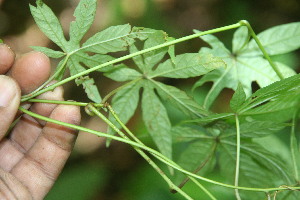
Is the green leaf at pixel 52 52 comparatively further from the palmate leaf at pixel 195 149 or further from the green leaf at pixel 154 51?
the palmate leaf at pixel 195 149

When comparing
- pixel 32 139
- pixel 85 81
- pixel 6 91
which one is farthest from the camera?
pixel 32 139

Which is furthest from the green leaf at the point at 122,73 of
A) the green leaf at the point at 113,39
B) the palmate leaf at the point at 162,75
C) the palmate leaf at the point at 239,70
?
the palmate leaf at the point at 239,70

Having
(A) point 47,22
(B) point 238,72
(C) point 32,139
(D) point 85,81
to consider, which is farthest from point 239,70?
(C) point 32,139

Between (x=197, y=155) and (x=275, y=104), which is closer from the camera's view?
(x=275, y=104)

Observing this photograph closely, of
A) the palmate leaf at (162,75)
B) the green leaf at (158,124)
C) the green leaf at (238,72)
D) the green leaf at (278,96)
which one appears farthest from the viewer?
the green leaf at (238,72)

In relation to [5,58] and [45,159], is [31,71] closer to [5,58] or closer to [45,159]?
[5,58]

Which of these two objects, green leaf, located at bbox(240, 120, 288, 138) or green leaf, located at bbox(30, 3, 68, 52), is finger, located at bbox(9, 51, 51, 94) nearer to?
green leaf, located at bbox(30, 3, 68, 52)

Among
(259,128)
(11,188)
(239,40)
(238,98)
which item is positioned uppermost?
(239,40)
